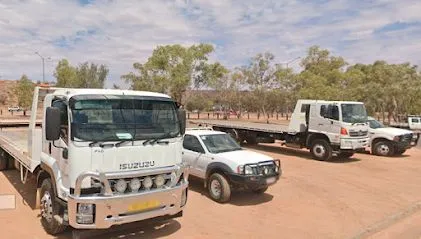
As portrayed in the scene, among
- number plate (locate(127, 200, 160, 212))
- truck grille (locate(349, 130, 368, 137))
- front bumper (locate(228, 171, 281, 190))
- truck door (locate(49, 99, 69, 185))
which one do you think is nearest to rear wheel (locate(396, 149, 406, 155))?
truck grille (locate(349, 130, 368, 137))

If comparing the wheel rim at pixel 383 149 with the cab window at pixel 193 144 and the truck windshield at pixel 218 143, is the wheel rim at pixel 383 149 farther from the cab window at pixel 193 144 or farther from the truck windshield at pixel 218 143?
the cab window at pixel 193 144

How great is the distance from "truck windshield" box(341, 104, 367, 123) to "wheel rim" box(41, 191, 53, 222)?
1214cm

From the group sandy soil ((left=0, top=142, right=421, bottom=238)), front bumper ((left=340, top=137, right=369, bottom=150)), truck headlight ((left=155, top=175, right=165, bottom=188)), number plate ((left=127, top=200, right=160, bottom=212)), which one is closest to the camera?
number plate ((left=127, top=200, right=160, bottom=212))

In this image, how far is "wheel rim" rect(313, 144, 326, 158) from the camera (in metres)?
16.0

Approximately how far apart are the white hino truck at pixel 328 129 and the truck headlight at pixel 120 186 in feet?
37.9

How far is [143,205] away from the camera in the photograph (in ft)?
19.6

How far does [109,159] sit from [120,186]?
1.45 feet

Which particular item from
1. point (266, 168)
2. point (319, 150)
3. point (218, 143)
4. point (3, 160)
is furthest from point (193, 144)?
point (319, 150)

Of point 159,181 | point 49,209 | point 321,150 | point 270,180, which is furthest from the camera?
point 321,150

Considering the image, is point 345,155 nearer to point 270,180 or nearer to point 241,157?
point 270,180

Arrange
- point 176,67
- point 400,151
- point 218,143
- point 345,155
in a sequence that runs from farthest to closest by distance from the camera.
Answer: point 176,67 < point 400,151 < point 345,155 < point 218,143

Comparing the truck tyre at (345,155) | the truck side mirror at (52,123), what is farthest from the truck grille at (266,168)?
the truck tyre at (345,155)

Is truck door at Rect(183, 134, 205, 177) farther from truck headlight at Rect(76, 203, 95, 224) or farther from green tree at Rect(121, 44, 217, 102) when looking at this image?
green tree at Rect(121, 44, 217, 102)

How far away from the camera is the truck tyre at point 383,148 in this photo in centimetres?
1805
